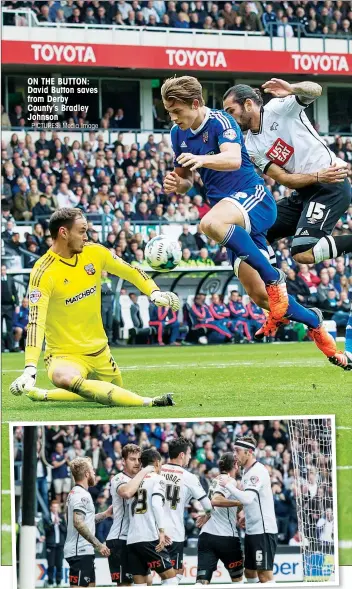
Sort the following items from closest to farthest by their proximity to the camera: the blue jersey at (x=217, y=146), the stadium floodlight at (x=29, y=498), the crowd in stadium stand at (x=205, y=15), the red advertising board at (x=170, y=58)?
the stadium floodlight at (x=29, y=498)
the blue jersey at (x=217, y=146)
the red advertising board at (x=170, y=58)
the crowd in stadium stand at (x=205, y=15)

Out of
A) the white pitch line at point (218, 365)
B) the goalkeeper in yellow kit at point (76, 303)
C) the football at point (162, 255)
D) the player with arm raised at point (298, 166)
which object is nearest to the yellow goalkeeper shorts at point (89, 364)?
the goalkeeper in yellow kit at point (76, 303)

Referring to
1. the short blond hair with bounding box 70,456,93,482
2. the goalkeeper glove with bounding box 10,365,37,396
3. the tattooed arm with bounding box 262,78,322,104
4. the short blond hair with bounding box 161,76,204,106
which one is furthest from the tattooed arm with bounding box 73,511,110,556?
the tattooed arm with bounding box 262,78,322,104

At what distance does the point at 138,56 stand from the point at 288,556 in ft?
53.0

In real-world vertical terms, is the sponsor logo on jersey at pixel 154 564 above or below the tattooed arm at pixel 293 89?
below

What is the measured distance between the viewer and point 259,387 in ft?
33.5

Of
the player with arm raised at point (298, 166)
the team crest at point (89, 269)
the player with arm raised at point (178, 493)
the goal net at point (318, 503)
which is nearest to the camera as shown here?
the goal net at point (318, 503)

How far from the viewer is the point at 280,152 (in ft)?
29.7

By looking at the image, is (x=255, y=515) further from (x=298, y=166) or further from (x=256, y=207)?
(x=298, y=166)

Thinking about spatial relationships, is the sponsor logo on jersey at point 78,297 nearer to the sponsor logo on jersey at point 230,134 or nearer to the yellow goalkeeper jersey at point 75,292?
the yellow goalkeeper jersey at point 75,292

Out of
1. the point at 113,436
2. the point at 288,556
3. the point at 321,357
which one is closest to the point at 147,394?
the point at 113,436

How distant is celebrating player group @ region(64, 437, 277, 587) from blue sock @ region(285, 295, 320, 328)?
163cm

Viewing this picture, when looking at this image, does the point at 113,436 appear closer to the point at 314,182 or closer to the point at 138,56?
the point at 314,182

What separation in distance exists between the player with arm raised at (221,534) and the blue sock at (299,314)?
1634 millimetres

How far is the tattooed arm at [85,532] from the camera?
6.62 meters
